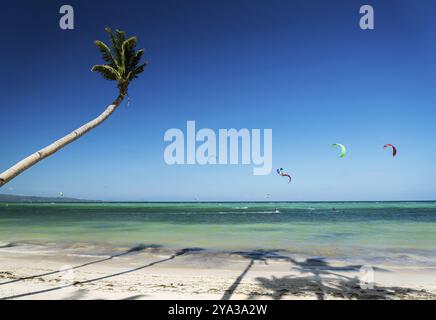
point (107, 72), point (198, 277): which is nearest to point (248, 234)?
point (198, 277)

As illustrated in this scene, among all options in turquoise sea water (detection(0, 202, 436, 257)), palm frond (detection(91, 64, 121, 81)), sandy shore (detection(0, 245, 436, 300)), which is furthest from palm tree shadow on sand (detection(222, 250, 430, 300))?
palm frond (detection(91, 64, 121, 81))

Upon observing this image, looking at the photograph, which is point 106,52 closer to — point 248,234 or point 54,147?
point 54,147

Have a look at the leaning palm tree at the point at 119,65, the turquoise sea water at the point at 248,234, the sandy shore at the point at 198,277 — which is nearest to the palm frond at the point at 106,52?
the leaning palm tree at the point at 119,65

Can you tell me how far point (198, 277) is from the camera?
40.8 ft

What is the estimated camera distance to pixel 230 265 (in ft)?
50.5

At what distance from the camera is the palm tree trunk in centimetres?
797

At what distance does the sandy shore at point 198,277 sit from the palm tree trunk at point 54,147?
3667 mm

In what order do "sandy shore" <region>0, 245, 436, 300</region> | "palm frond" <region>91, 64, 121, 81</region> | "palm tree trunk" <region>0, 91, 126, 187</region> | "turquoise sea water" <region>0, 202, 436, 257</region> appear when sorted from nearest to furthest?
"palm tree trunk" <region>0, 91, 126, 187</region> < "sandy shore" <region>0, 245, 436, 300</region> < "palm frond" <region>91, 64, 121, 81</region> < "turquoise sea water" <region>0, 202, 436, 257</region>

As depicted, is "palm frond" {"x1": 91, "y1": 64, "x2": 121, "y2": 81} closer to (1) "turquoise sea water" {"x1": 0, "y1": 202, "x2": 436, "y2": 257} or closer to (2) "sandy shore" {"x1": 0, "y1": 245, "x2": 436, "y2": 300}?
(2) "sandy shore" {"x1": 0, "y1": 245, "x2": 436, "y2": 300}

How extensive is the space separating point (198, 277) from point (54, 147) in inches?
270

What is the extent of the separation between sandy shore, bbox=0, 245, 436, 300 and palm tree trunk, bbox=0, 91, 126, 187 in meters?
3.67

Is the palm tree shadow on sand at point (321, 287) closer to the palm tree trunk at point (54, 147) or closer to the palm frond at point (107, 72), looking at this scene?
the palm tree trunk at point (54, 147)
